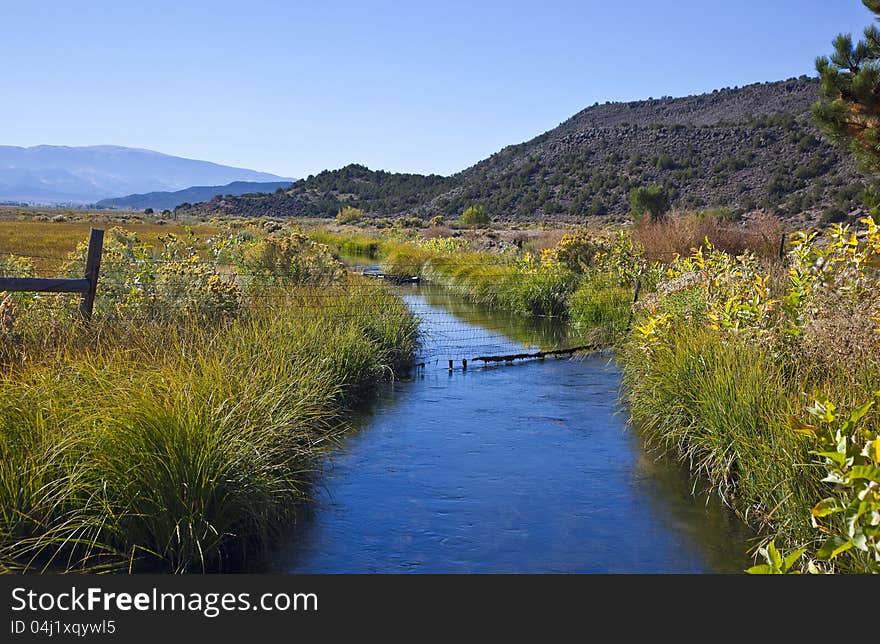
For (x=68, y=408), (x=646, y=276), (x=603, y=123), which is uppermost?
(x=603, y=123)

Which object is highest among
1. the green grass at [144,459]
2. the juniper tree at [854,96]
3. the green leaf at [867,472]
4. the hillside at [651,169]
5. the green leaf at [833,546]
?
the hillside at [651,169]

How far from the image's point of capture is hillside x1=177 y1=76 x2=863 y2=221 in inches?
2012

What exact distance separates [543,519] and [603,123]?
80.2 meters

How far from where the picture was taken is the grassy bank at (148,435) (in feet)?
17.1

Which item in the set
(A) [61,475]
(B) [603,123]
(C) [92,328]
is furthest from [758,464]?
(B) [603,123]

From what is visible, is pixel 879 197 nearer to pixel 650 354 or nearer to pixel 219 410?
pixel 650 354

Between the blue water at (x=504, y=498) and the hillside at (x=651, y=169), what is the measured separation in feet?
116

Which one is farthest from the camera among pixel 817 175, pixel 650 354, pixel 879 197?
pixel 817 175

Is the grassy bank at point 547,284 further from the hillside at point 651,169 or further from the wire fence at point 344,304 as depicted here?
the hillside at point 651,169

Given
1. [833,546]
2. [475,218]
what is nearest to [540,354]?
[833,546]

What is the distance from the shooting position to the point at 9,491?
16.7ft

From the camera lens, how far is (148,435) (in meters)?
5.42

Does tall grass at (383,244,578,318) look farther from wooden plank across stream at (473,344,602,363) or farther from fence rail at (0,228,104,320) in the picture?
fence rail at (0,228,104,320)

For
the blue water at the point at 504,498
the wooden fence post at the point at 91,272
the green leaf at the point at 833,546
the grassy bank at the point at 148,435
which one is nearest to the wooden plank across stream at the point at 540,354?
the blue water at the point at 504,498
